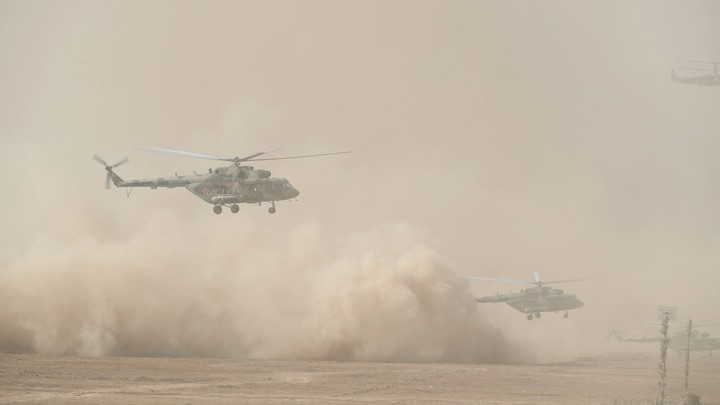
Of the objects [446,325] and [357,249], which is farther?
[357,249]

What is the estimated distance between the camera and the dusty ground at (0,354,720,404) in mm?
49562

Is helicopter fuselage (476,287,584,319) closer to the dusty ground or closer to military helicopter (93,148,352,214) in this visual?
the dusty ground

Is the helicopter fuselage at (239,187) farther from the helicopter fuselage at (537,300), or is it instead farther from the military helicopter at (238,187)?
the helicopter fuselage at (537,300)

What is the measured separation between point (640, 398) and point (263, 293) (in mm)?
29991

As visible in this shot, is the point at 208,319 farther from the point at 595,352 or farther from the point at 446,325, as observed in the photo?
the point at 595,352

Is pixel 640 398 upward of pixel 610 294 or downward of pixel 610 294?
downward

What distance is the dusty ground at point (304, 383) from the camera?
163 feet

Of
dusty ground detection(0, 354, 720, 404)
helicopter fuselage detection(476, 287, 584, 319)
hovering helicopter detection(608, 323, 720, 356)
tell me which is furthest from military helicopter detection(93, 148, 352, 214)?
hovering helicopter detection(608, 323, 720, 356)

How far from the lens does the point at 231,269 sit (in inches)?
3189

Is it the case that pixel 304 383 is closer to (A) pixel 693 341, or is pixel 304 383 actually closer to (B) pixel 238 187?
(B) pixel 238 187

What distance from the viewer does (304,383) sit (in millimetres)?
56812

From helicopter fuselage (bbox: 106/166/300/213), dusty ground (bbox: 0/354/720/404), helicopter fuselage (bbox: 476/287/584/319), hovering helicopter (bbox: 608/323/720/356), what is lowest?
dusty ground (bbox: 0/354/720/404)

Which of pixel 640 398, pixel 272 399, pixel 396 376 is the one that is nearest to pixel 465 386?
pixel 396 376

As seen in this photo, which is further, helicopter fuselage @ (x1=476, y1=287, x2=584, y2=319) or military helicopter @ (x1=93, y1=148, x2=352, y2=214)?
helicopter fuselage @ (x1=476, y1=287, x2=584, y2=319)
